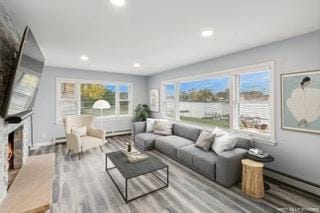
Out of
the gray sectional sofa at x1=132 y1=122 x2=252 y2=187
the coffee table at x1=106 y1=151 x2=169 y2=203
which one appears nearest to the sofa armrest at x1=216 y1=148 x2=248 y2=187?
the gray sectional sofa at x1=132 y1=122 x2=252 y2=187

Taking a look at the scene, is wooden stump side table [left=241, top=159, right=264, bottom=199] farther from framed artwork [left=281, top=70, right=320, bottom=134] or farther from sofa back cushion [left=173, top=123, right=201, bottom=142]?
sofa back cushion [left=173, top=123, right=201, bottom=142]

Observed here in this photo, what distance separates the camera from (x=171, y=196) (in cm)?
238

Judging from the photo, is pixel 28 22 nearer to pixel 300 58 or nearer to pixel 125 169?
pixel 125 169

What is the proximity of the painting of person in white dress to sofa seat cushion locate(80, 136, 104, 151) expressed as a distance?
4.21m

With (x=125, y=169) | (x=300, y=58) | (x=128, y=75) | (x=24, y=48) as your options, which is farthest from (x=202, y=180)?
(x=128, y=75)

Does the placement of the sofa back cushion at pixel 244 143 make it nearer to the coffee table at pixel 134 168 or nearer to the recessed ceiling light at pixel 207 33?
the coffee table at pixel 134 168

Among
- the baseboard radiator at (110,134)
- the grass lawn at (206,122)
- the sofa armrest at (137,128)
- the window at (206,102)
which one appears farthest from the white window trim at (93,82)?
the grass lawn at (206,122)

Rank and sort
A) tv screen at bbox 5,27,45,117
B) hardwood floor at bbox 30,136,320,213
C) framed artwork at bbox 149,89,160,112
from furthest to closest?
framed artwork at bbox 149,89,160,112 → hardwood floor at bbox 30,136,320,213 → tv screen at bbox 5,27,45,117

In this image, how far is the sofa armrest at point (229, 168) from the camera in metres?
2.58

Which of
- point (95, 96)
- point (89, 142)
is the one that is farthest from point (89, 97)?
point (89, 142)

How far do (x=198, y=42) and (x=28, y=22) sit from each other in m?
2.57

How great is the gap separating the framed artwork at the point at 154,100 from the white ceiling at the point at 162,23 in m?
2.94

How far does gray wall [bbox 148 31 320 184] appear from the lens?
237cm

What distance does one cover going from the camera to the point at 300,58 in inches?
97.9
